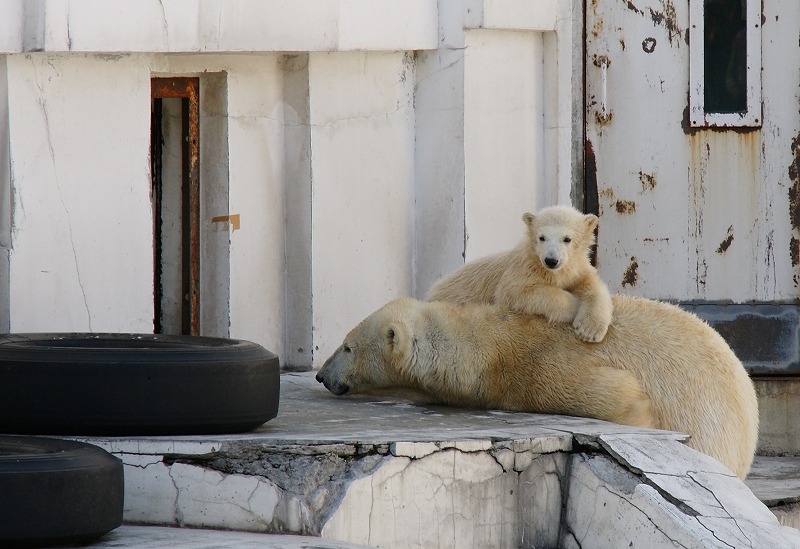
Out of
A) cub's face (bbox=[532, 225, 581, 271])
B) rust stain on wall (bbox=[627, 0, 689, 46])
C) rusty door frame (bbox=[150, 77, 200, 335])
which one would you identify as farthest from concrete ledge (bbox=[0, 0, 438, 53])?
cub's face (bbox=[532, 225, 581, 271])

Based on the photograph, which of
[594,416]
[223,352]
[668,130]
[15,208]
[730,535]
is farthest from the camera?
[668,130]

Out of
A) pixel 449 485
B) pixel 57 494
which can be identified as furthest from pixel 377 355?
pixel 57 494

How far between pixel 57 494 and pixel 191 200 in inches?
124

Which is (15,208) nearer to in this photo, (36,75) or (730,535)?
(36,75)

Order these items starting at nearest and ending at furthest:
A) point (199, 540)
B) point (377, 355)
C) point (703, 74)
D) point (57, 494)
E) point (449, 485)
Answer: point (57, 494) → point (199, 540) → point (449, 485) → point (377, 355) → point (703, 74)

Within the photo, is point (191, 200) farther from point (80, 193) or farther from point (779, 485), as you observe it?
point (779, 485)

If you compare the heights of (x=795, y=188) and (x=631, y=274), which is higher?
(x=795, y=188)

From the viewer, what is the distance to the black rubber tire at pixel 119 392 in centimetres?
362

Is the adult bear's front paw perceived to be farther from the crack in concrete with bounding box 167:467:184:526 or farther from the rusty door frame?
the rusty door frame

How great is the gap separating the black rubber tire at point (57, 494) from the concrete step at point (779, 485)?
2.98 metres

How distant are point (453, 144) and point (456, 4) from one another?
0.66m

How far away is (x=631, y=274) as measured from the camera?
6.66 metres

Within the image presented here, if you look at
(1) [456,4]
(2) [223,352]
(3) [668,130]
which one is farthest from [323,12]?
(2) [223,352]

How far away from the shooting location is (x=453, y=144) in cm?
607
